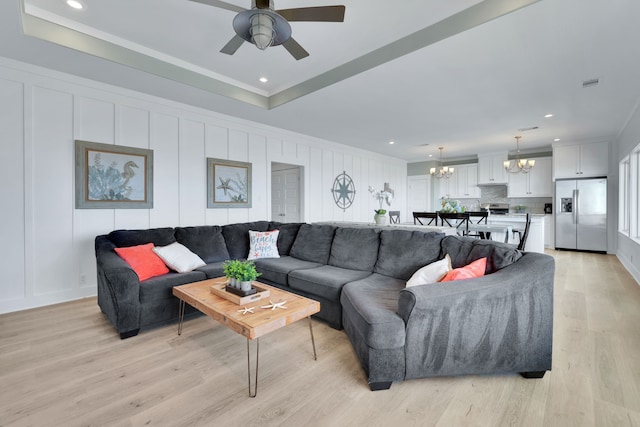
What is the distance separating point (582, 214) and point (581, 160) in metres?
1.26

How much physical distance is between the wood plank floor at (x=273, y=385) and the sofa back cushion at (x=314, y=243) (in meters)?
1.00

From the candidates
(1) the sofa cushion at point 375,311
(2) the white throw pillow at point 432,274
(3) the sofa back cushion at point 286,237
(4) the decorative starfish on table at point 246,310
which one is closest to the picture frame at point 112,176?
(3) the sofa back cushion at point 286,237

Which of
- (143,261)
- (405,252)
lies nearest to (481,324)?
(405,252)

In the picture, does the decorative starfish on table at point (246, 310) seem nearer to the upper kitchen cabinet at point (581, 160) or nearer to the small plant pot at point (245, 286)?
the small plant pot at point (245, 286)

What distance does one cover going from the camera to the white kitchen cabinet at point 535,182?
731 centimetres

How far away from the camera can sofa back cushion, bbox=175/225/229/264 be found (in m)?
3.58

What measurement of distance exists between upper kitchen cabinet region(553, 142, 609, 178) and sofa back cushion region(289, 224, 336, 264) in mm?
6620

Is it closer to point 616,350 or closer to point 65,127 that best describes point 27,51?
point 65,127

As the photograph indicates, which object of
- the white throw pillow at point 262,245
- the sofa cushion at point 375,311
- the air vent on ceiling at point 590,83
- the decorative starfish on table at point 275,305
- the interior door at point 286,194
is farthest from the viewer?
the interior door at point 286,194

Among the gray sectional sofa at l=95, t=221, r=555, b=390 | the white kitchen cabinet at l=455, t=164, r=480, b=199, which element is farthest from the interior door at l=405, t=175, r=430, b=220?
the gray sectional sofa at l=95, t=221, r=555, b=390

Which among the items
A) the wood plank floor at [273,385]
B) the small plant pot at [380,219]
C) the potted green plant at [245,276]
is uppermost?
the small plant pot at [380,219]

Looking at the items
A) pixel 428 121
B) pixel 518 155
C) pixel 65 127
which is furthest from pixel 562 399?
pixel 518 155

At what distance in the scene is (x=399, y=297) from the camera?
1.86 meters

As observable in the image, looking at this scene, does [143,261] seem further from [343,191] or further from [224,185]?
[343,191]
